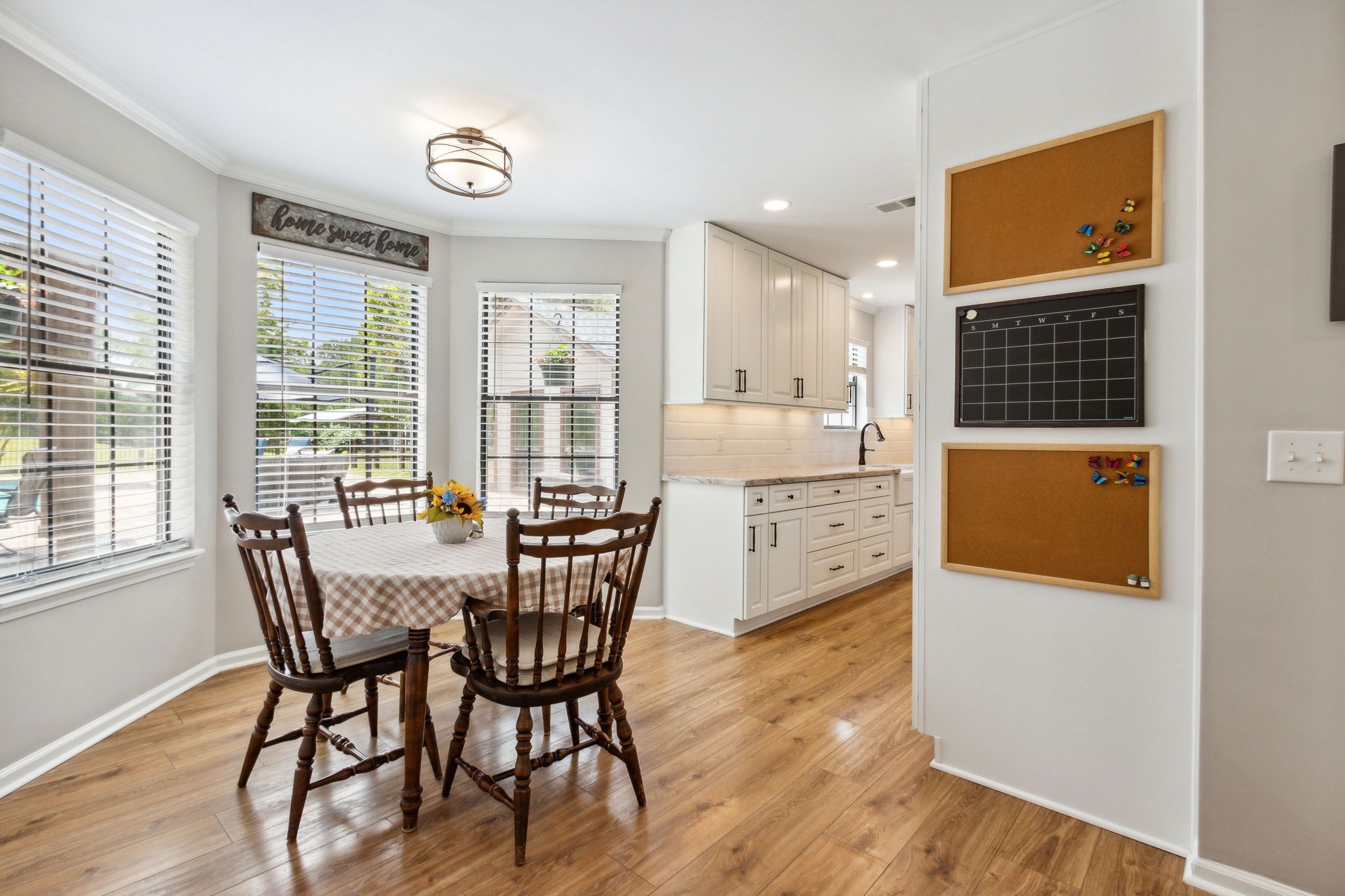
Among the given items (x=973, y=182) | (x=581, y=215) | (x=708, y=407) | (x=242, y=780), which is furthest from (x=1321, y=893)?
(x=581, y=215)

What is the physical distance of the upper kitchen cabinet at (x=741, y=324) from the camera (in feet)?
13.2

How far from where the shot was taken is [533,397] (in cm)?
412

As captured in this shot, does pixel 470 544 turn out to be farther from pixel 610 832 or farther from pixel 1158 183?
pixel 1158 183

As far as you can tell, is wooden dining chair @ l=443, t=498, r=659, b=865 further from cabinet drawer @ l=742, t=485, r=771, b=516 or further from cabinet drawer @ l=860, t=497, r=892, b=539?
cabinet drawer @ l=860, t=497, r=892, b=539

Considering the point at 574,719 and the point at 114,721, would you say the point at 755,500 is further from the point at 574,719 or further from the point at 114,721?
the point at 114,721

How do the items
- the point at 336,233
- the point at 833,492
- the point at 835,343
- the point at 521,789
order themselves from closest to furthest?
the point at 521,789 < the point at 336,233 < the point at 833,492 < the point at 835,343

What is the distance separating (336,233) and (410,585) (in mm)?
2593

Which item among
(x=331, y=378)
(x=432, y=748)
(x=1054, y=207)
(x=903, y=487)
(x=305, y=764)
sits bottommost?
(x=432, y=748)

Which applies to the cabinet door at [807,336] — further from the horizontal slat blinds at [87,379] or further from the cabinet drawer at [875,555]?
the horizontal slat blinds at [87,379]

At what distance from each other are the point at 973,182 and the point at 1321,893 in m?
2.19

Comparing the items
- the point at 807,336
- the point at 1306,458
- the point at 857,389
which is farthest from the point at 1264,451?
the point at 857,389

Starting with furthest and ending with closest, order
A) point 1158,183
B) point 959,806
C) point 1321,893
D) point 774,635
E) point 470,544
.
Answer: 1. point 774,635
2. point 470,544
3. point 959,806
4. point 1158,183
5. point 1321,893

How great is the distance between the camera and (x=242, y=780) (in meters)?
2.10

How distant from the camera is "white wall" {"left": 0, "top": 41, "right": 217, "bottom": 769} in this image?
7.14ft
